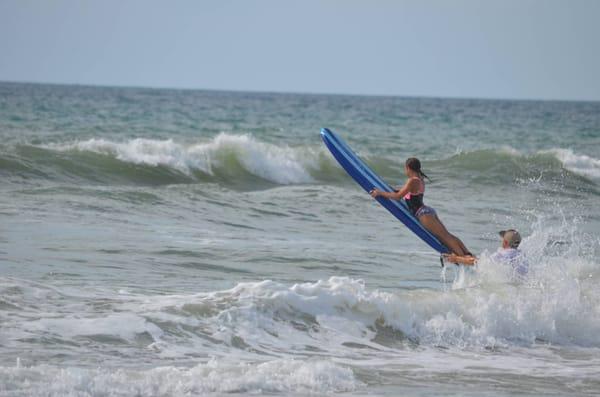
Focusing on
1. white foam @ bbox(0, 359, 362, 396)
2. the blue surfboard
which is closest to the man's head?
the blue surfboard

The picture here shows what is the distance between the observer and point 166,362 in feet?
26.6

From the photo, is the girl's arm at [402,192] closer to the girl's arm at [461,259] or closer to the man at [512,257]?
the girl's arm at [461,259]

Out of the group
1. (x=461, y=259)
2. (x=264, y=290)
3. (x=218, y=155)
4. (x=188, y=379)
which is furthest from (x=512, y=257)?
(x=218, y=155)

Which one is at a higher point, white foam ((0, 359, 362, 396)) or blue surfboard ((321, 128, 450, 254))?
blue surfboard ((321, 128, 450, 254))

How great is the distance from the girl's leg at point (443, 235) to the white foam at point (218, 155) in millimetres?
11184

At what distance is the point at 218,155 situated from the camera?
24.1 meters

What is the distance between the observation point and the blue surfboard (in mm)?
12094

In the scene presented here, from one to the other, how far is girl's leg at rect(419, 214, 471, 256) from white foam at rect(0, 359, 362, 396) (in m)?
4.03

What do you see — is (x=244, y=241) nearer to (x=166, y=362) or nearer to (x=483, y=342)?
(x=483, y=342)

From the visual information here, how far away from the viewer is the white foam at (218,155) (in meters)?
22.6

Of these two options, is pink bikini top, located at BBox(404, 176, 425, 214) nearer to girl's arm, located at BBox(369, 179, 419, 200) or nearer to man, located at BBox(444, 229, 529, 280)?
girl's arm, located at BBox(369, 179, 419, 200)

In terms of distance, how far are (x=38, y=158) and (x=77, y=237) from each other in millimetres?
8020

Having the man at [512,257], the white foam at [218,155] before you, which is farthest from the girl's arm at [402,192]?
the white foam at [218,155]

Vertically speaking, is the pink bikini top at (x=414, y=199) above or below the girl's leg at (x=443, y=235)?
above
